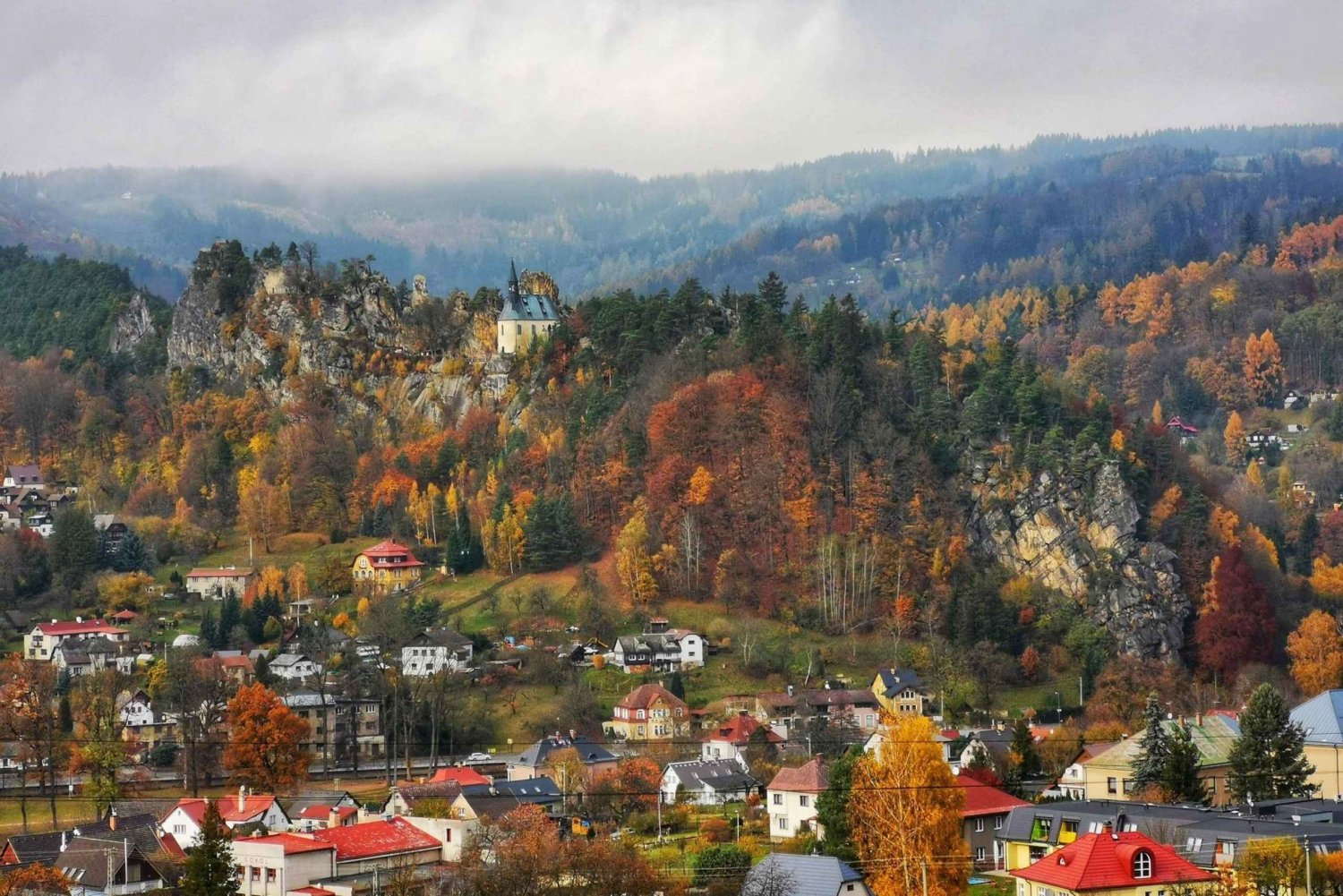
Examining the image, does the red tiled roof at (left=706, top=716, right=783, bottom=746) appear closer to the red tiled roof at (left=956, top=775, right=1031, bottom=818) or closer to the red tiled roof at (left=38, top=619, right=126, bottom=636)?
the red tiled roof at (left=956, top=775, right=1031, bottom=818)

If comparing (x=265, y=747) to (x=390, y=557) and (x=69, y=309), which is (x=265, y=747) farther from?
(x=69, y=309)

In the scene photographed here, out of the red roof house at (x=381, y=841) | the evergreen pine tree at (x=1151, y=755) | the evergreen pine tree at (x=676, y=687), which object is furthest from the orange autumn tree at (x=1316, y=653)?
the red roof house at (x=381, y=841)

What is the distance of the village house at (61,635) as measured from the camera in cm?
9956

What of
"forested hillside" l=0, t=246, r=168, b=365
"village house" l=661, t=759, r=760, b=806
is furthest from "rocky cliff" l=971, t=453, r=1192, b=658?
"forested hillside" l=0, t=246, r=168, b=365

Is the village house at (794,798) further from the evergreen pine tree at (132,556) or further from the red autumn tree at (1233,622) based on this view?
the evergreen pine tree at (132,556)

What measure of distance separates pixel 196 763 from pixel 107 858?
20.8 meters

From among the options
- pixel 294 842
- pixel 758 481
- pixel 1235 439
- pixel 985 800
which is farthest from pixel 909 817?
pixel 1235 439

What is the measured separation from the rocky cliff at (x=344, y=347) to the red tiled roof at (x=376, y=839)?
56.7 meters

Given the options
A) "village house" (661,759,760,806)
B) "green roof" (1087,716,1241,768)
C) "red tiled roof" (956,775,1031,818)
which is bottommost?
"village house" (661,759,760,806)

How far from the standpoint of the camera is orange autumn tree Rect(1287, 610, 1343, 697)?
91438 mm

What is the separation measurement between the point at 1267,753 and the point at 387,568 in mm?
50245

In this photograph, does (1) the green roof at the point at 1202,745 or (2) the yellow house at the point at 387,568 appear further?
(2) the yellow house at the point at 387,568

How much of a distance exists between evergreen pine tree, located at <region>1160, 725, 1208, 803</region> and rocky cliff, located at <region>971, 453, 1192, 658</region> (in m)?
30.0

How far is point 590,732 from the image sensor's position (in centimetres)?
8806
